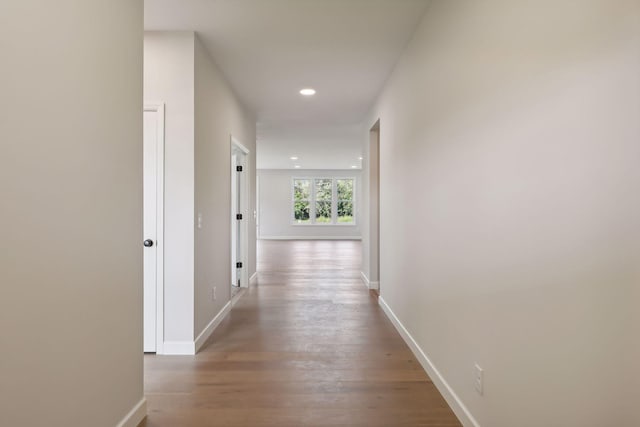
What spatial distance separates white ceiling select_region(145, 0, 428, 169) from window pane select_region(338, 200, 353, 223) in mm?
8340

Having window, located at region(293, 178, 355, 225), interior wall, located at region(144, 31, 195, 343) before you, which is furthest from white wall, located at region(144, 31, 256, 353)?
window, located at region(293, 178, 355, 225)

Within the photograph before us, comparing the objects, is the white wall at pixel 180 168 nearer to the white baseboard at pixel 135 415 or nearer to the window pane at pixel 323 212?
the white baseboard at pixel 135 415

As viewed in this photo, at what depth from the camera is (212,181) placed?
3.73m

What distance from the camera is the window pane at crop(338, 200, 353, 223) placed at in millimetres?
13992

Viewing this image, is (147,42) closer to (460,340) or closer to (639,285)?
(460,340)

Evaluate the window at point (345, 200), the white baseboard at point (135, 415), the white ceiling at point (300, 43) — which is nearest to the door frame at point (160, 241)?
the white ceiling at point (300, 43)

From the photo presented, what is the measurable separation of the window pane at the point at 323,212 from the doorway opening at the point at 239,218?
27.3ft

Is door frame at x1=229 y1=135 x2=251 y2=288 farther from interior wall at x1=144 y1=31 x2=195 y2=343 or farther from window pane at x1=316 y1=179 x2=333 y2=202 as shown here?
window pane at x1=316 y1=179 x2=333 y2=202

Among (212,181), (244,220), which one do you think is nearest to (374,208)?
(244,220)

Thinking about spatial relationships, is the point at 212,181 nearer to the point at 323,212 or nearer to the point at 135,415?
the point at 135,415

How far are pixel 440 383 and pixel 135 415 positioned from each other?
72.2 inches

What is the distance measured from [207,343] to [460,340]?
7.29ft

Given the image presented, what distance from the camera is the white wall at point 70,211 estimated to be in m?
1.22

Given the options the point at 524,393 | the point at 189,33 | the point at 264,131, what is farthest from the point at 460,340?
the point at 264,131
